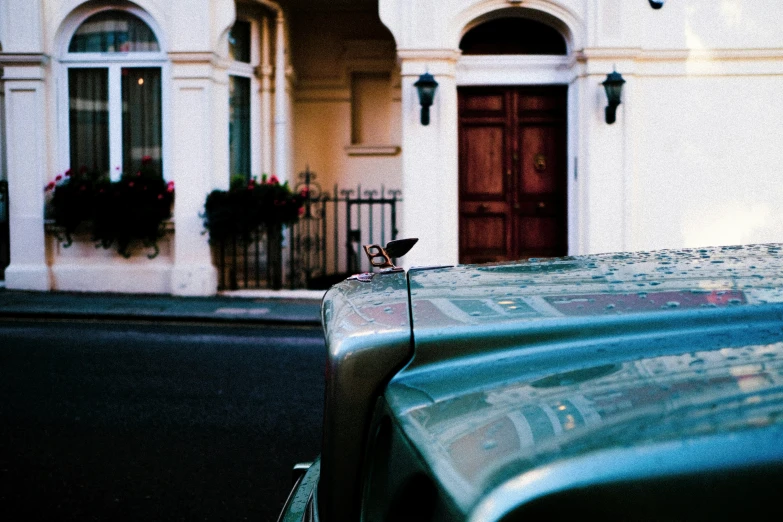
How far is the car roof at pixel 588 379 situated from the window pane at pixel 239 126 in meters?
11.2

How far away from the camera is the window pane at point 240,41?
1239 cm

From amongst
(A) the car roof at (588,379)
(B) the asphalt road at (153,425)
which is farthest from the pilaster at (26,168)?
(A) the car roof at (588,379)

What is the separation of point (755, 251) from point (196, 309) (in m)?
8.57

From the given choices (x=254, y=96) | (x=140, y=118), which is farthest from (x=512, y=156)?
(x=140, y=118)

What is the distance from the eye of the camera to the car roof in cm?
92

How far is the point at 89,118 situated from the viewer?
11852mm

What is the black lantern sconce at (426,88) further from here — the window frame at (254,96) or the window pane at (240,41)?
the window pane at (240,41)

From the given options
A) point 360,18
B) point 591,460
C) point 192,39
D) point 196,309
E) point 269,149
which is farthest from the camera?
point 360,18

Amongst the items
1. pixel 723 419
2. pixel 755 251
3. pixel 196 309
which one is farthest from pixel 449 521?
pixel 196 309

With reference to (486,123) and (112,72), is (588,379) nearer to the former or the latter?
(486,123)

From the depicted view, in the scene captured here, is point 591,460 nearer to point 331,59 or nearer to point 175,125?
point 175,125

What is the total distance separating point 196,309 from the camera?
9.95m

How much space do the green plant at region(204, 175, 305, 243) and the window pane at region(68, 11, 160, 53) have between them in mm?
2572

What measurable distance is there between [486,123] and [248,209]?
149 inches
